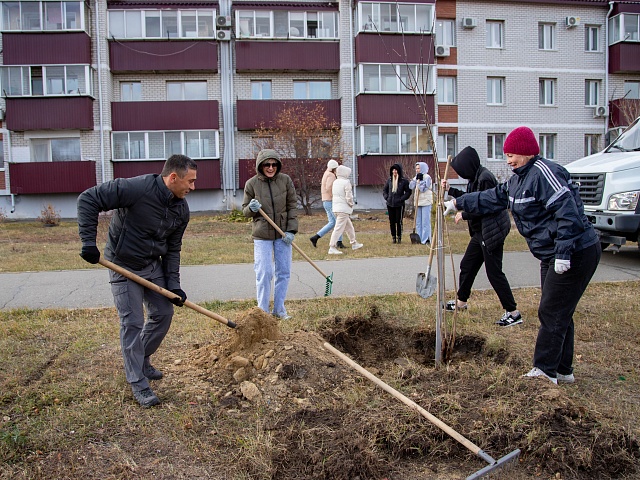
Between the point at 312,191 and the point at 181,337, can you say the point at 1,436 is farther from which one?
the point at 312,191

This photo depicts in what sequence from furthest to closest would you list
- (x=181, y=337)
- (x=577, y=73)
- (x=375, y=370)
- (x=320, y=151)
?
1. (x=577, y=73)
2. (x=320, y=151)
3. (x=181, y=337)
4. (x=375, y=370)

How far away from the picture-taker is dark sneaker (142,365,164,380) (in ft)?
Result: 14.2

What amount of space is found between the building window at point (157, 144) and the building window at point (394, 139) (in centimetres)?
685

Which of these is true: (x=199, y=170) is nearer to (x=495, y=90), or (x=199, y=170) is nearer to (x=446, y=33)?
(x=446, y=33)

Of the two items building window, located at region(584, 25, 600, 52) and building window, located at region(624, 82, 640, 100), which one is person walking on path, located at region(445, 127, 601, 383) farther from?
building window, located at region(624, 82, 640, 100)

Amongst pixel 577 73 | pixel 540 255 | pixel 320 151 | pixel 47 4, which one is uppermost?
pixel 47 4

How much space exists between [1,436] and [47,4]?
25309 mm

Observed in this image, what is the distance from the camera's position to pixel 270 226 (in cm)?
601

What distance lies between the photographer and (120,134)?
81.7 feet

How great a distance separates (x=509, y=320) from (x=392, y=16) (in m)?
23.2

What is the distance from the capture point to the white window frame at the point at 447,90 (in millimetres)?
27047

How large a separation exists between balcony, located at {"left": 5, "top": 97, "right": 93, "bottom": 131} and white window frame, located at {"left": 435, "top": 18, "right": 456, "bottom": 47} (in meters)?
16.0

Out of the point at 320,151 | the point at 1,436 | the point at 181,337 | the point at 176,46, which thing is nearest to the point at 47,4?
the point at 176,46

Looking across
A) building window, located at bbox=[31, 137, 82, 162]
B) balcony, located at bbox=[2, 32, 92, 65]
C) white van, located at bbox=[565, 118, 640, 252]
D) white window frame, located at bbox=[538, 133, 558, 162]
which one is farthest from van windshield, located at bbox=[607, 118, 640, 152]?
building window, located at bbox=[31, 137, 82, 162]
